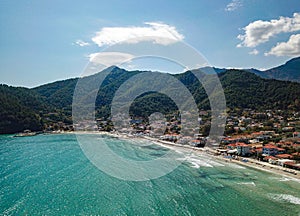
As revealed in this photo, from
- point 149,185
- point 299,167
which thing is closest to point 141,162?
point 149,185

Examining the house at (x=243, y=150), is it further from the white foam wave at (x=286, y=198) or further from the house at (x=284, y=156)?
the white foam wave at (x=286, y=198)

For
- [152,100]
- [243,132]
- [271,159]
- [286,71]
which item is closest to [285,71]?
[286,71]

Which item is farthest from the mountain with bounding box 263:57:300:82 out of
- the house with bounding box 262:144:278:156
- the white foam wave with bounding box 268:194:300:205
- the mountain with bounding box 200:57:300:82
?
the white foam wave with bounding box 268:194:300:205

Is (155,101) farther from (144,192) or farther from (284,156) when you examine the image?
(144,192)

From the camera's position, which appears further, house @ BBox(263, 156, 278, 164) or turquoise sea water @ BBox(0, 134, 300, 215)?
house @ BBox(263, 156, 278, 164)

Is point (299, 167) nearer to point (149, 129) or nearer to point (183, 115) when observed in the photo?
point (183, 115)

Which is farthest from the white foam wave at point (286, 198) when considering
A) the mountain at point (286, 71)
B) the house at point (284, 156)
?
the mountain at point (286, 71)

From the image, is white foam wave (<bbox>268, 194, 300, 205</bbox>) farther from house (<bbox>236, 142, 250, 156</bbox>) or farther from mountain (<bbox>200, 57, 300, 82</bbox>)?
mountain (<bbox>200, 57, 300, 82</bbox>)
